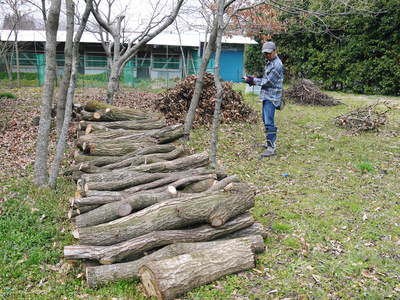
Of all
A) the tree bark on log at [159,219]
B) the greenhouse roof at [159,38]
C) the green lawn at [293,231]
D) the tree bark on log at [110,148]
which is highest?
the greenhouse roof at [159,38]

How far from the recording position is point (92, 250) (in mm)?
3670

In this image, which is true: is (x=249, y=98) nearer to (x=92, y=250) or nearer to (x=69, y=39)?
(x=69, y=39)

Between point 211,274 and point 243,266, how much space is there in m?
0.39

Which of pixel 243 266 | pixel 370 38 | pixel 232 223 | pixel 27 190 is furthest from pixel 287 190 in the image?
pixel 370 38

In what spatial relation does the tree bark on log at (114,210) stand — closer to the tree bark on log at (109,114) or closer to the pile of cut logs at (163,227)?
→ the pile of cut logs at (163,227)

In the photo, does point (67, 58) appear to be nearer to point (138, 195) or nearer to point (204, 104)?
point (138, 195)

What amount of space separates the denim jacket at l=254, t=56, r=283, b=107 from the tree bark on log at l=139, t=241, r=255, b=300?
4.24m

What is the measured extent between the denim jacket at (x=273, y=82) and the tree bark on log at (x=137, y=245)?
4.16 metres

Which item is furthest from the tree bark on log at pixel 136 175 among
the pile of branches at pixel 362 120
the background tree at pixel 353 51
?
the background tree at pixel 353 51

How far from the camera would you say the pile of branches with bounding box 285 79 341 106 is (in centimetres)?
1411

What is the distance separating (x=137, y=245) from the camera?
368cm

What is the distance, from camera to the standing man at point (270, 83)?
7285mm

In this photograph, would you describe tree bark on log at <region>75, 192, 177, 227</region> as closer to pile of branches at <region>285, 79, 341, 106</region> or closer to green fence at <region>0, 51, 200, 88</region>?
pile of branches at <region>285, 79, 341, 106</region>

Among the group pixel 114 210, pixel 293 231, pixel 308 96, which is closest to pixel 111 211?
pixel 114 210
